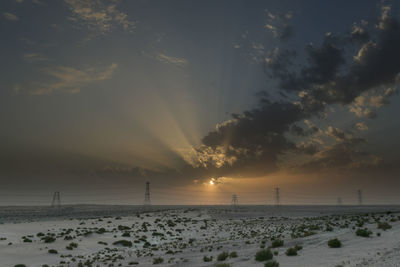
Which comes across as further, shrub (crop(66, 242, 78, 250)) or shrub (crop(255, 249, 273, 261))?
shrub (crop(66, 242, 78, 250))

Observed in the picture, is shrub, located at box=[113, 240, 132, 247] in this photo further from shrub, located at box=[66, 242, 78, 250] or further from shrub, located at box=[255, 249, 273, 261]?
shrub, located at box=[255, 249, 273, 261]

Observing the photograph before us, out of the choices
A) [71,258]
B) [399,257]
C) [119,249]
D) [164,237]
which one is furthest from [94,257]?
[399,257]

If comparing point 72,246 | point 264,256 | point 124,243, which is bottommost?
point 124,243

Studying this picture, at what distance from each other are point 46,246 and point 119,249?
10947mm

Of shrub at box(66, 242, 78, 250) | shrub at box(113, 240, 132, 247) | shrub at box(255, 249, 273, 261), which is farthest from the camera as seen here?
shrub at box(113, 240, 132, 247)

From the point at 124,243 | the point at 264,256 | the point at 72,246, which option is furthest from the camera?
the point at 124,243

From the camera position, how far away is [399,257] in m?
18.7

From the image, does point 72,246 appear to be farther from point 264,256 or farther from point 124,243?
point 264,256

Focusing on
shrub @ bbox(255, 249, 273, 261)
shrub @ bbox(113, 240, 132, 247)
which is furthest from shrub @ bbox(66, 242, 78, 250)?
shrub @ bbox(255, 249, 273, 261)

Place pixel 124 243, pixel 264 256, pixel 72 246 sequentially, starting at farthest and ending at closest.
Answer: pixel 124 243 → pixel 72 246 → pixel 264 256

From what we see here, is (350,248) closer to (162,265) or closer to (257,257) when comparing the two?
(257,257)

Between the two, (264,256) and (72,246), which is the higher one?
(264,256)

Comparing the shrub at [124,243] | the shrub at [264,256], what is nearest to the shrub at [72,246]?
the shrub at [124,243]

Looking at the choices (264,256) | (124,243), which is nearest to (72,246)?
(124,243)
